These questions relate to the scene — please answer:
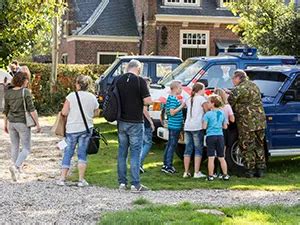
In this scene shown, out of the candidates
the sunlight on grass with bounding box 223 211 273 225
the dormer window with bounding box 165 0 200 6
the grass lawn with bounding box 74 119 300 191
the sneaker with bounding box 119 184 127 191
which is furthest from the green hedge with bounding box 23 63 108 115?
the sunlight on grass with bounding box 223 211 273 225

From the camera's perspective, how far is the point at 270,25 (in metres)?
21.3

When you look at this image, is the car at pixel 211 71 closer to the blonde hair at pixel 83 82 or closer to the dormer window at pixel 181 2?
the blonde hair at pixel 83 82

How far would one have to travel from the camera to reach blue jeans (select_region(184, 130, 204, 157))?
11.1 meters

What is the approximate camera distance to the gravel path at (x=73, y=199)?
7727 millimetres

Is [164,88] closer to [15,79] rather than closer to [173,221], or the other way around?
[15,79]

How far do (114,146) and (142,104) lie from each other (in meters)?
5.64

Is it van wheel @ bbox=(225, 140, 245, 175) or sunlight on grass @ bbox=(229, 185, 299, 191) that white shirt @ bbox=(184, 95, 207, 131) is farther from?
sunlight on grass @ bbox=(229, 185, 299, 191)

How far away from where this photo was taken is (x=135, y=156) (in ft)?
31.5

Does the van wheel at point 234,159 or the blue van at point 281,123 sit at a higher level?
the blue van at point 281,123

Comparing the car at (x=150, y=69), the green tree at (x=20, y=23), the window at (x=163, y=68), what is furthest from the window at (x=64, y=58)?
the window at (x=163, y=68)

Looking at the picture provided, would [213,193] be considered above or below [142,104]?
below

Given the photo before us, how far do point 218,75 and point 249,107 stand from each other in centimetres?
270

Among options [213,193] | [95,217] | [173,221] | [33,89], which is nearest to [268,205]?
[213,193]

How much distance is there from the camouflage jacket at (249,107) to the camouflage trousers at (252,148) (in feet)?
0.40
